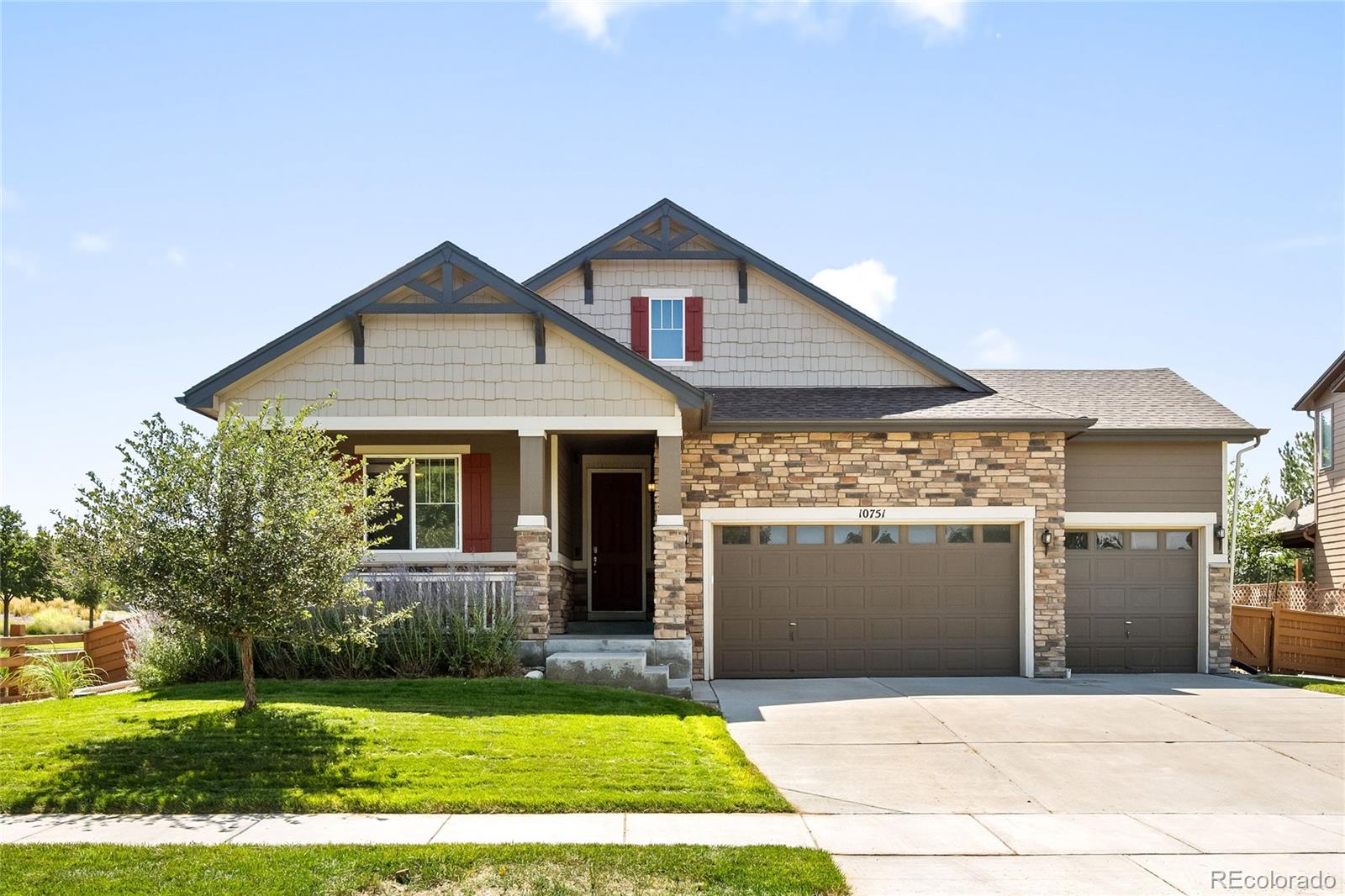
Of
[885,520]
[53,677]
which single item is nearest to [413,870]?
[53,677]

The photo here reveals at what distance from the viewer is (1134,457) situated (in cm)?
1664

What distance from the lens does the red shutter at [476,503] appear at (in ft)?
53.1

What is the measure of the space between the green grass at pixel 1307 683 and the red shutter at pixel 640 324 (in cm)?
1013

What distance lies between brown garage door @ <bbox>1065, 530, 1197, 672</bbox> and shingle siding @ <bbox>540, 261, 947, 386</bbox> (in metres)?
3.55

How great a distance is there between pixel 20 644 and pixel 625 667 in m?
8.66

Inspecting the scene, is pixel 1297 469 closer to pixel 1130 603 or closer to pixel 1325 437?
pixel 1325 437

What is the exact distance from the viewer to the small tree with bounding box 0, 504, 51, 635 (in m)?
29.1

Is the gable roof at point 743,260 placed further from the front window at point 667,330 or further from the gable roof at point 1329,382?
the gable roof at point 1329,382

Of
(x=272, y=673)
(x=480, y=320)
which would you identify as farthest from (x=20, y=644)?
(x=480, y=320)

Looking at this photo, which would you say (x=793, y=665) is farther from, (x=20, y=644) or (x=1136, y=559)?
(x=20, y=644)

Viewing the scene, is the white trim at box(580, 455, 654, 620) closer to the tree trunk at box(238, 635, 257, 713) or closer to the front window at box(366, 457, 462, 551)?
the front window at box(366, 457, 462, 551)

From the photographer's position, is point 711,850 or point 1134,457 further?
point 1134,457

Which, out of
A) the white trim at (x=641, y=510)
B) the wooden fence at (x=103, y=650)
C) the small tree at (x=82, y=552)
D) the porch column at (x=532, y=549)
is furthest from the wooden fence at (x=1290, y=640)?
the wooden fence at (x=103, y=650)

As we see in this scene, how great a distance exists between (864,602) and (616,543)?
14.8ft
